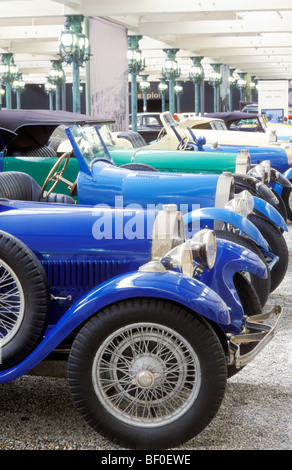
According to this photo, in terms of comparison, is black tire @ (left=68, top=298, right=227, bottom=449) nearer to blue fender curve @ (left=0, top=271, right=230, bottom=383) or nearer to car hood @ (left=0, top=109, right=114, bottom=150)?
blue fender curve @ (left=0, top=271, right=230, bottom=383)

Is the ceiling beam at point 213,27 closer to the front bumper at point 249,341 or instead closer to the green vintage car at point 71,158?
the green vintage car at point 71,158

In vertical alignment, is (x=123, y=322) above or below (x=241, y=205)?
below

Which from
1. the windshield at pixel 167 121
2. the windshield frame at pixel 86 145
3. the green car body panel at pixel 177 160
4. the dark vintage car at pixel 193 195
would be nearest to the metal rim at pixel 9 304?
the dark vintage car at pixel 193 195

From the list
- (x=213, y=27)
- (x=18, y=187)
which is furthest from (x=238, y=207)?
(x=213, y=27)

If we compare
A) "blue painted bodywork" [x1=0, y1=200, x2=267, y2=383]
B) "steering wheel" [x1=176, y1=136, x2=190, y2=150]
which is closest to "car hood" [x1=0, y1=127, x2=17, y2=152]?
"blue painted bodywork" [x1=0, y1=200, x2=267, y2=383]

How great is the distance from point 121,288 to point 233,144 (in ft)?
32.0

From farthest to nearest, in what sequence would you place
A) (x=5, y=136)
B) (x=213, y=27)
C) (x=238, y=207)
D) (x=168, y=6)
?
1. (x=213, y=27)
2. (x=168, y=6)
3. (x=238, y=207)
4. (x=5, y=136)

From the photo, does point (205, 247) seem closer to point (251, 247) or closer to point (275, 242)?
point (251, 247)

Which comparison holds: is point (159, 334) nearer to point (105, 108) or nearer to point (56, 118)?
point (56, 118)

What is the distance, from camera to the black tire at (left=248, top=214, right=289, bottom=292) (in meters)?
5.84

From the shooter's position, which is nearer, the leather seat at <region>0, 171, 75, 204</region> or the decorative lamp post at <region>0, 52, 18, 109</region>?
the leather seat at <region>0, 171, 75, 204</region>

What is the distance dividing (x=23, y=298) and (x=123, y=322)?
1.72ft

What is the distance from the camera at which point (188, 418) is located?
9.88 feet

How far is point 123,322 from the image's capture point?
3.02 m
